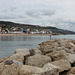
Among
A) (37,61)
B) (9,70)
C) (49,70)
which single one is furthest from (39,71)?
(37,61)

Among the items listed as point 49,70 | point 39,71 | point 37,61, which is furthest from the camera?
point 37,61

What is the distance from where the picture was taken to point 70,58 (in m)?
8.63

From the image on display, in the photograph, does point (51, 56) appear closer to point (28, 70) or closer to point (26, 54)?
point (26, 54)

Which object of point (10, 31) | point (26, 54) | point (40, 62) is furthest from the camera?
point (10, 31)

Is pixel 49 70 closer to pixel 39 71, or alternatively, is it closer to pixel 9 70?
pixel 39 71

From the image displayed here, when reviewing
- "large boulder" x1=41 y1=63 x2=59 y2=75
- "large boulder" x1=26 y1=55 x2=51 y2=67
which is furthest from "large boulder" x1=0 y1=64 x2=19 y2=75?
"large boulder" x1=26 y1=55 x2=51 y2=67

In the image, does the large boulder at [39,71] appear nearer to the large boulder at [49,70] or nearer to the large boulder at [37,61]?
the large boulder at [49,70]

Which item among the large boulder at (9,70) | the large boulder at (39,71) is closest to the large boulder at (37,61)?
the large boulder at (39,71)

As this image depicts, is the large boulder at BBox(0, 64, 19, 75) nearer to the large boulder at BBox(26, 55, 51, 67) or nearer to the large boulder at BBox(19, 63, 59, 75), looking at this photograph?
the large boulder at BBox(19, 63, 59, 75)

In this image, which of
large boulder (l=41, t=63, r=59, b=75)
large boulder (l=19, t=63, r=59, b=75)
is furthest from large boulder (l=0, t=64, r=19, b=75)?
large boulder (l=41, t=63, r=59, b=75)

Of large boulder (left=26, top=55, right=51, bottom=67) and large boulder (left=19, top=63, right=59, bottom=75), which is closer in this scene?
large boulder (left=19, top=63, right=59, bottom=75)

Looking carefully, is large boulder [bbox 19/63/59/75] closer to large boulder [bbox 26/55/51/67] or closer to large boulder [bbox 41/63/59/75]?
large boulder [bbox 41/63/59/75]

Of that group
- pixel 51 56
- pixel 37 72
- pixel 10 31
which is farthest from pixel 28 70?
pixel 10 31

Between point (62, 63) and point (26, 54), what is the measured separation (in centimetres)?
289
